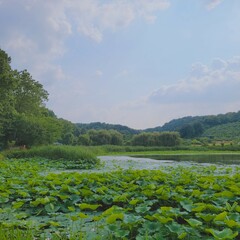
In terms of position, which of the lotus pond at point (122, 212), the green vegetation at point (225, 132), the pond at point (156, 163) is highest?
the green vegetation at point (225, 132)

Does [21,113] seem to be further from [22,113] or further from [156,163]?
[156,163]

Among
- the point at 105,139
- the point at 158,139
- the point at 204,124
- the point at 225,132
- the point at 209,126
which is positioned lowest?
the point at 158,139

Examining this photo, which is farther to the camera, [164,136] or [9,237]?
[164,136]

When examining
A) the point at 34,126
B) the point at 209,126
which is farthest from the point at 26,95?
the point at 209,126

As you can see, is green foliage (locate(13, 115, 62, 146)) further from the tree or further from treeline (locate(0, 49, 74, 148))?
the tree

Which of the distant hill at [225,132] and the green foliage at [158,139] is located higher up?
the distant hill at [225,132]

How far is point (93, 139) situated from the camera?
56031 millimetres

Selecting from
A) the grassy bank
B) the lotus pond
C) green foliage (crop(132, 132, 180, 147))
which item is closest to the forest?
green foliage (crop(132, 132, 180, 147))

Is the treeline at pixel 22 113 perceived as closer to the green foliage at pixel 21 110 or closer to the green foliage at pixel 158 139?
the green foliage at pixel 21 110

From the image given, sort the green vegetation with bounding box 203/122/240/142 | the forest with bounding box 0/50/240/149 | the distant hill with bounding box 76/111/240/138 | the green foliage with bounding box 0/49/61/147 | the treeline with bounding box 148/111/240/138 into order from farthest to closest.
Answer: the treeline with bounding box 148/111/240/138 < the distant hill with bounding box 76/111/240/138 < the green vegetation with bounding box 203/122/240/142 < the forest with bounding box 0/50/240/149 < the green foliage with bounding box 0/49/61/147

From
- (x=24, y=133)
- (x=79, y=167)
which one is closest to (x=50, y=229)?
(x=79, y=167)

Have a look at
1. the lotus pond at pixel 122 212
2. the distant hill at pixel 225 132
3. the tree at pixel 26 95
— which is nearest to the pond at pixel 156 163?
the lotus pond at pixel 122 212

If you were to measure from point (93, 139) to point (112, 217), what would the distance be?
176ft

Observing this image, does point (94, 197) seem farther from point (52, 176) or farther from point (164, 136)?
point (164, 136)
